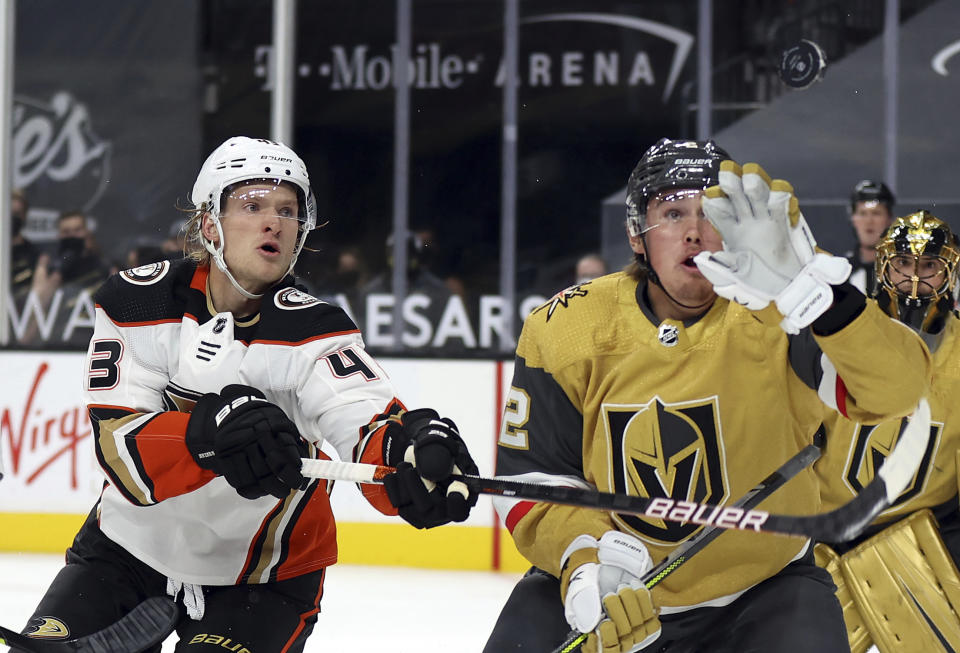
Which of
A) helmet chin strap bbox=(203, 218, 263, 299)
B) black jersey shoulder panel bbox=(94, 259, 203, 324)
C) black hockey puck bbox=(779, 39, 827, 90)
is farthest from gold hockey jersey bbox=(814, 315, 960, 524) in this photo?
black hockey puck bbox=(779, 39, 827, 90)

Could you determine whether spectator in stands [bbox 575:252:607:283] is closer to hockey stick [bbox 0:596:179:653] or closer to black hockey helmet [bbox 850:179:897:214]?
black hockey helmet [bbox 850:179:897:214]

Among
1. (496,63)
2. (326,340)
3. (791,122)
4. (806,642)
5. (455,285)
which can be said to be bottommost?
(806,642)

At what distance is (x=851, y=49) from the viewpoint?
7.25 m

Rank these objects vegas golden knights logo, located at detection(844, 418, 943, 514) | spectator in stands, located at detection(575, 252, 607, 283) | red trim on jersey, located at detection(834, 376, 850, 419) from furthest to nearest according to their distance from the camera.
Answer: spectator in stands, located at detection(575, 252, 607, 283) → vegas golden knights logo, located at detection(844, 418, 943, 514) → red trim on jersey, located at detection(834, 376, 850, 419)

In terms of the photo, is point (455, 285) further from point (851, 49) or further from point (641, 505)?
point (641, 505)

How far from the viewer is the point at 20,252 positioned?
7188 millimetres

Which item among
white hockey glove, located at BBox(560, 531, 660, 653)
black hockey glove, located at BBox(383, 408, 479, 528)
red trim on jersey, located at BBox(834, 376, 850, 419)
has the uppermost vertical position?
red trim on jersey, located at BBox(834, 376, 850, 419)

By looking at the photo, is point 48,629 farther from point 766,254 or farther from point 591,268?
point 591,268

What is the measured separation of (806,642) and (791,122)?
5740mm

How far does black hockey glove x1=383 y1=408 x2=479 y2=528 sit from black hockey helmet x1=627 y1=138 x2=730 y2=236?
0.47 meters

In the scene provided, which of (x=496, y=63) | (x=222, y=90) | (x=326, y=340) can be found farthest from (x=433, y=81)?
(x=326, y=340)

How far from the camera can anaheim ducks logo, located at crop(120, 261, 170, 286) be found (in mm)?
2375

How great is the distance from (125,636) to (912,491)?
1819 millimetres

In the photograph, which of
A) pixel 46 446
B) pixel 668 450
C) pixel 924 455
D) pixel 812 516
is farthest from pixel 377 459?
pixel 46 446
